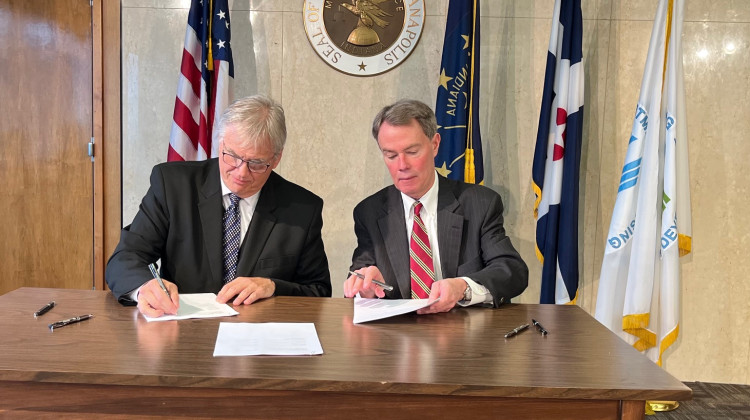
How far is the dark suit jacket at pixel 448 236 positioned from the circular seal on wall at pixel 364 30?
5.48ft

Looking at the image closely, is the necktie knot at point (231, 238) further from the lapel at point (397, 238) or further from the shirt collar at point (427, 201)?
the shirt collar at point (427, 201)

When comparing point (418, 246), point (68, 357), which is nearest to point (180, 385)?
point (68, 357)

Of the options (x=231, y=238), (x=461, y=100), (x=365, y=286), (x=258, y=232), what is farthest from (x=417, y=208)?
(x=461, y=100)

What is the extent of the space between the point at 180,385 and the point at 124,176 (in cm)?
310

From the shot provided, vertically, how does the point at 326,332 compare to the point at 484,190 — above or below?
below

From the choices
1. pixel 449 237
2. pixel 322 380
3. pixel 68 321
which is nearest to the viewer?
pixel 322 380

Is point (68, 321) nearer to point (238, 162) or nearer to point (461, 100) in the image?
point (238, 162)

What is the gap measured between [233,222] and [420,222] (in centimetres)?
71

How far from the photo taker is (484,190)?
2.52 meters

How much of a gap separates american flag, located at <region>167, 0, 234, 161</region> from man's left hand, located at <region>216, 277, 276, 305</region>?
5.90 ft

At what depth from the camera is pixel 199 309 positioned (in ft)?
6.15

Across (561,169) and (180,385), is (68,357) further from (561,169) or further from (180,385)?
(561,169)

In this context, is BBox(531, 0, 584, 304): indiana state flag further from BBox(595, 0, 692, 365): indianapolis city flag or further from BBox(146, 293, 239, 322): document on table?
BBox(146, 293, 239, 322): document on table

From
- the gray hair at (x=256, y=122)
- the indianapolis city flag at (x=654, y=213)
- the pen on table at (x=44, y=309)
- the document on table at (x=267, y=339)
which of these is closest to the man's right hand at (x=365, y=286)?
the document on table at (x=267, y=339)
